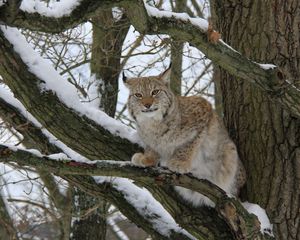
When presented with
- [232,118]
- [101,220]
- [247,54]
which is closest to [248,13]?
[247,54]

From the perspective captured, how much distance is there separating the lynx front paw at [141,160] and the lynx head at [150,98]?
0.35 m

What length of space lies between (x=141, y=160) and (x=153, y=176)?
0.43 metres

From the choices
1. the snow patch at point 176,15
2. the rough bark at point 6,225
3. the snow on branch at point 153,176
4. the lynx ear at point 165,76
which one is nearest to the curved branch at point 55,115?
the snow on branch at point 153,176

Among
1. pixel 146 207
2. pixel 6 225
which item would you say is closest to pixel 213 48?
pixel 146 207

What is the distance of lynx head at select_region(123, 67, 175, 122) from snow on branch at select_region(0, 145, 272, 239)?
624 mm

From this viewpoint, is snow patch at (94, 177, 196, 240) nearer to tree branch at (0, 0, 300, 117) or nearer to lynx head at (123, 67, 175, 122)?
lynx head at (123, 67, 175, 122)

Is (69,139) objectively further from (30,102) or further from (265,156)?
(265,156)

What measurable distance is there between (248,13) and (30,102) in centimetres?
187

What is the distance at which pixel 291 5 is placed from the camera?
4.83 m

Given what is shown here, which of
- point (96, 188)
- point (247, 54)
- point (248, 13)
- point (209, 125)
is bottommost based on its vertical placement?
point (96, 188)

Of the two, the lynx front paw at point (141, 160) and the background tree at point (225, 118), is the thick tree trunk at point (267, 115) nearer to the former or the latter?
the background tree at point (225, 118)

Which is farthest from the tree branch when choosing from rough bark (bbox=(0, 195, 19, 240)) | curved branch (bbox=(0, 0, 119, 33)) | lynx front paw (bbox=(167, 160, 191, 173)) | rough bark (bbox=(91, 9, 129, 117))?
rough bark (bbox=(0, 195, 19, 240))

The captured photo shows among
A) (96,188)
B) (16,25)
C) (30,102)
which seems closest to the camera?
(16,25)

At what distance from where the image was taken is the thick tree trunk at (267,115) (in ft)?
15.0
